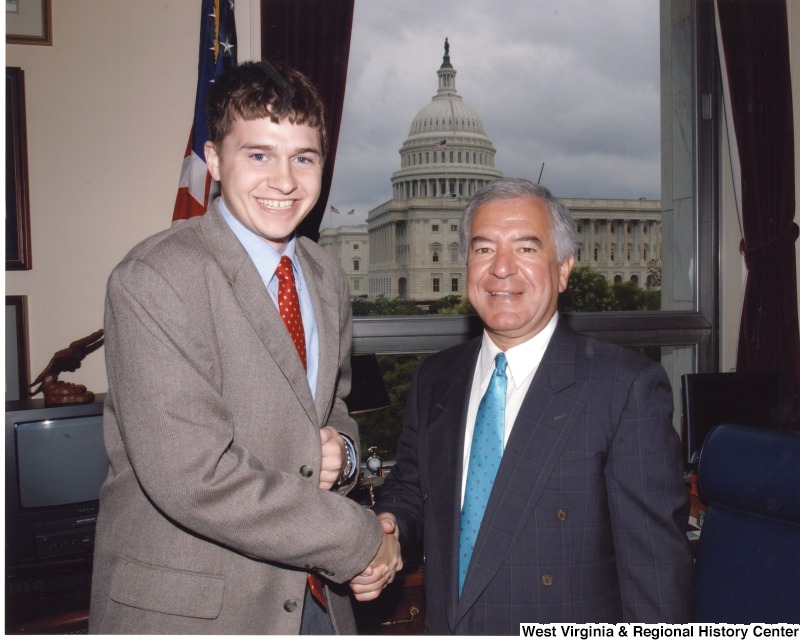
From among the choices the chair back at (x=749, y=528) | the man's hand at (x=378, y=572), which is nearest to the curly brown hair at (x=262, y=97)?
the man's hand at (x=378, y=572)

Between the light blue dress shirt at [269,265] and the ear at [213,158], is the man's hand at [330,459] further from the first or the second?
the ear at [213,158]

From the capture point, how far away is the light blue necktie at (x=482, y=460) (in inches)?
55.8

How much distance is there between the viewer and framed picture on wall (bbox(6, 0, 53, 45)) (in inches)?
106

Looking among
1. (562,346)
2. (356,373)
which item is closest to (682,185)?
(356,373)

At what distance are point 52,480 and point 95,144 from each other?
1419 mm

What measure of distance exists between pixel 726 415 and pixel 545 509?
1.96m

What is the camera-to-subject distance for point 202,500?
112 cm

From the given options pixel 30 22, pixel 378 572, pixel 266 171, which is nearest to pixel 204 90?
pixel 30 22

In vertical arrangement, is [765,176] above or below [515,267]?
above

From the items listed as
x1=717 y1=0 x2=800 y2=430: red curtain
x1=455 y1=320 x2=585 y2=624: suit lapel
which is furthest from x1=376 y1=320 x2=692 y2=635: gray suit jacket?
x1=717 y1=0 x2=800 y2=430: red curtain

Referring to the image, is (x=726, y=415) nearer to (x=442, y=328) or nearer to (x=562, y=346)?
(x=442, y=328)

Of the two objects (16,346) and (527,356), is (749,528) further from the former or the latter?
(16,346)

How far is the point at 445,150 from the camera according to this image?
3.39 m

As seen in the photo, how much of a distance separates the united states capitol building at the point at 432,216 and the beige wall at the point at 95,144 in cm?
87
